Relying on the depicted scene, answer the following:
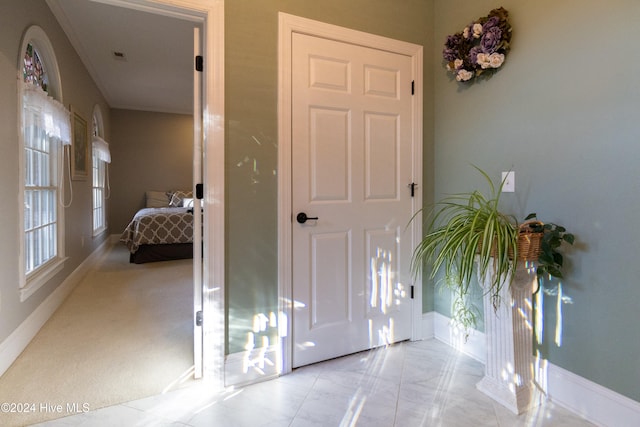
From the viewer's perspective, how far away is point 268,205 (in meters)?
1.97

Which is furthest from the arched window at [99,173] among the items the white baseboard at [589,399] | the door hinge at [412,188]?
the white baseboard at [589,399]

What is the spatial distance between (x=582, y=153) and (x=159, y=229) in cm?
474

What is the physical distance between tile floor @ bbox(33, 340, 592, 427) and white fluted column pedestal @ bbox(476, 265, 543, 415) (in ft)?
0.20

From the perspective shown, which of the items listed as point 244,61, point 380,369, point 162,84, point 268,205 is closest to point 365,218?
point 268,205

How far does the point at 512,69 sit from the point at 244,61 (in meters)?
1.49

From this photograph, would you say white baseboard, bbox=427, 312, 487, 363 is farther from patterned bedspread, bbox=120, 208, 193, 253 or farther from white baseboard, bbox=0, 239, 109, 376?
patterned bedspread, bbox=120, 208, 193, 253

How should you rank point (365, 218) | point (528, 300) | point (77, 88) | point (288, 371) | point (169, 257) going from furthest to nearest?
point (169, 257) → point (77, 88) → point (365, 218) → point (288, 371) → point (528, 300)

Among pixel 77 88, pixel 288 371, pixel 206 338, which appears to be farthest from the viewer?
pixel 77 88

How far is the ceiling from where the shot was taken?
10.3ft

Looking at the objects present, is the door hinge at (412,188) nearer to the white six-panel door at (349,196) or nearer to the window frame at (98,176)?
the white six-panel door at (349,196)

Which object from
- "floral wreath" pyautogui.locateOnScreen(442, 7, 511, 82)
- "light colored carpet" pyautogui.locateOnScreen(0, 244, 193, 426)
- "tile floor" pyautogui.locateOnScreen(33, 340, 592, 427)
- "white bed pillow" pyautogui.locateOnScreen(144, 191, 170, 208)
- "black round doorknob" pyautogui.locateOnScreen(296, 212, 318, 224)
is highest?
"floral wreath" pyautogui.locateOnScreen(442, 7, 511, 82)

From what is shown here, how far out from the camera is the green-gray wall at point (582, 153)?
1480mm

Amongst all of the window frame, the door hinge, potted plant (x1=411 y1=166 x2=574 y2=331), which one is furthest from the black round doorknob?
the window frame

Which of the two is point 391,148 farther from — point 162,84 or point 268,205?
point 162,84
